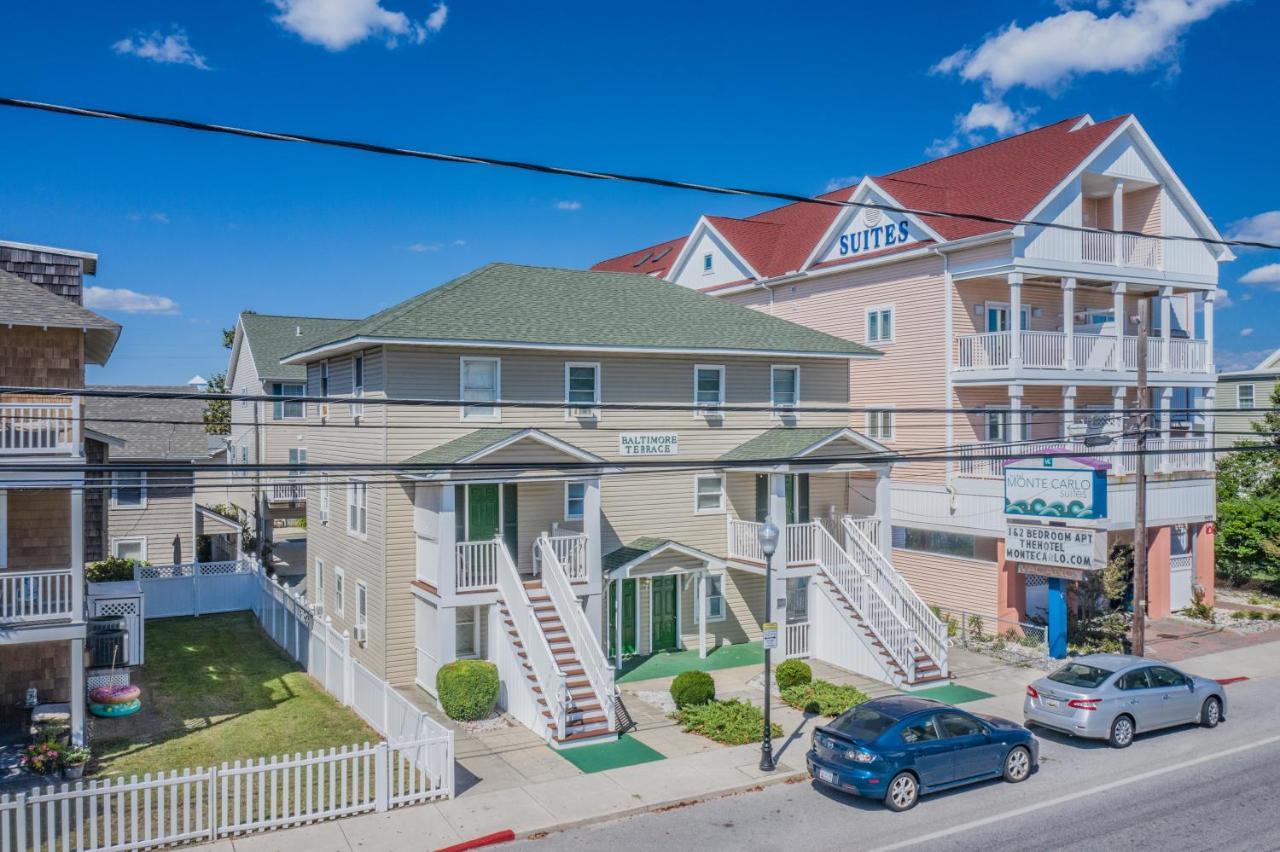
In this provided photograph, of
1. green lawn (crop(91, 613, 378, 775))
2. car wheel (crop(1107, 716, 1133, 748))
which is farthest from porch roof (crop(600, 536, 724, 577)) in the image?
car wheel (crop(1107, 716, 1133, 748))

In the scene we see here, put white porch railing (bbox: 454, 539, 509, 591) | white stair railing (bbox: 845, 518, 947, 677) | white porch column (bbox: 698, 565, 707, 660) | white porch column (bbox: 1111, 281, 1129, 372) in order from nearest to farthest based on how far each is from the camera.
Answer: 1. white porch railing (bbox: 454, 539, 509, 591)
2. white stair railing (bbox: 845, 518, 947, 677)
3. white porch column (bbox: 698, 565, 707, 660)
4. white porch column (bbox: 1111, 281, 1129, 372)

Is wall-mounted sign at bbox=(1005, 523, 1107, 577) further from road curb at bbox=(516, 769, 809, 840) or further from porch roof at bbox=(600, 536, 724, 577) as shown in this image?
road curb at bbox=(516, 769, 809, 840)

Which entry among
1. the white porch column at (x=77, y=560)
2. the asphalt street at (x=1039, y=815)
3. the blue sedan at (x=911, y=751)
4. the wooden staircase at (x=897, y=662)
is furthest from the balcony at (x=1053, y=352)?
the white porch column at (x=77, y=560)

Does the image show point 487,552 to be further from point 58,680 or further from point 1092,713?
point 1092,713

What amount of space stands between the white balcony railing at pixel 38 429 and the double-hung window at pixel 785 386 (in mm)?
16995

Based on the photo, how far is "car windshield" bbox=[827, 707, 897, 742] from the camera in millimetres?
16013

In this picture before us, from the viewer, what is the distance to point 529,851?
14.2m

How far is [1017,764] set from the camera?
17.0m

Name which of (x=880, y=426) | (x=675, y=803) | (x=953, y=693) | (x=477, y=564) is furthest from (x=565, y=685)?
(x=880, y=426)

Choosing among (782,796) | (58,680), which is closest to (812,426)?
(782,796)

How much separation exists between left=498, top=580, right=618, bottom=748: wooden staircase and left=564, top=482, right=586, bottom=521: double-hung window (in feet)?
9.46

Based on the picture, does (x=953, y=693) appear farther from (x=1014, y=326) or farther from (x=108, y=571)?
(x=108, y=571)

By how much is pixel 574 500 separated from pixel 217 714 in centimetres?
927

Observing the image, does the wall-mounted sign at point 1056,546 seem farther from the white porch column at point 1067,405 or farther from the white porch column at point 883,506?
the white porch column at point 1067,405
